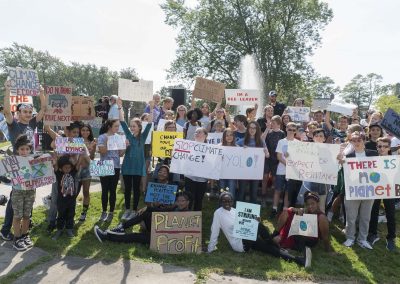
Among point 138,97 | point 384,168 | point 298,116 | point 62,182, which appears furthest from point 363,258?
point 138,97

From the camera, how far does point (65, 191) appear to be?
6176 millimetres

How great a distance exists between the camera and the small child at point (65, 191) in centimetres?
620

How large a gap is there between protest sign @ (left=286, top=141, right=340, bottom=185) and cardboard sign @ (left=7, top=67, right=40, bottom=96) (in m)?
4.77

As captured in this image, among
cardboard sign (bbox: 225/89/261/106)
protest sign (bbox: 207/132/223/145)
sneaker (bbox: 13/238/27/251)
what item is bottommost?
sneaker (bbox: 13/238/27/251)

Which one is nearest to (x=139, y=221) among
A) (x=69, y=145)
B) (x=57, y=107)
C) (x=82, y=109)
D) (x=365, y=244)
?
(x=69, y=145)

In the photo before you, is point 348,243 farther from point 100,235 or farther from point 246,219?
point 100,235

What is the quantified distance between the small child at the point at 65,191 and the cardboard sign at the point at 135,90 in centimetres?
365

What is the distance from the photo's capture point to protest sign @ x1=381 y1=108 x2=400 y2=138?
266 inches

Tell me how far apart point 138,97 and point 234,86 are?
2484 cm

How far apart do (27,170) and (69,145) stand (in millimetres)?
894

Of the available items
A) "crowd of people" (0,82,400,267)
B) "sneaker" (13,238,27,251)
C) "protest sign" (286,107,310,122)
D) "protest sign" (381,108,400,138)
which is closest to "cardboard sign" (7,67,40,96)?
"crowd of people" (0,82,400,267)

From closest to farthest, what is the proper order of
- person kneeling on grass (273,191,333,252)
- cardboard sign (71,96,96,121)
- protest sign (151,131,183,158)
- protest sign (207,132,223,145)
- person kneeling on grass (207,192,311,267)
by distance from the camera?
person kneeling on grass (207,192,311,267)
person kneeling on grass (273,191,333,252)
protest sign (151,131,183,158)
protest sign (207,132,223,145)
cardboard sign (71,96,96,121)

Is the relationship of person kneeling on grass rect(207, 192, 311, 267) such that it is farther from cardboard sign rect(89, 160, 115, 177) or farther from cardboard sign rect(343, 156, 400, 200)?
cardboard sign rect(89, 160, 115, 177)

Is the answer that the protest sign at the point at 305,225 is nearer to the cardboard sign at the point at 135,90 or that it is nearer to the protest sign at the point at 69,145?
the protest sign at the point at 69,145
